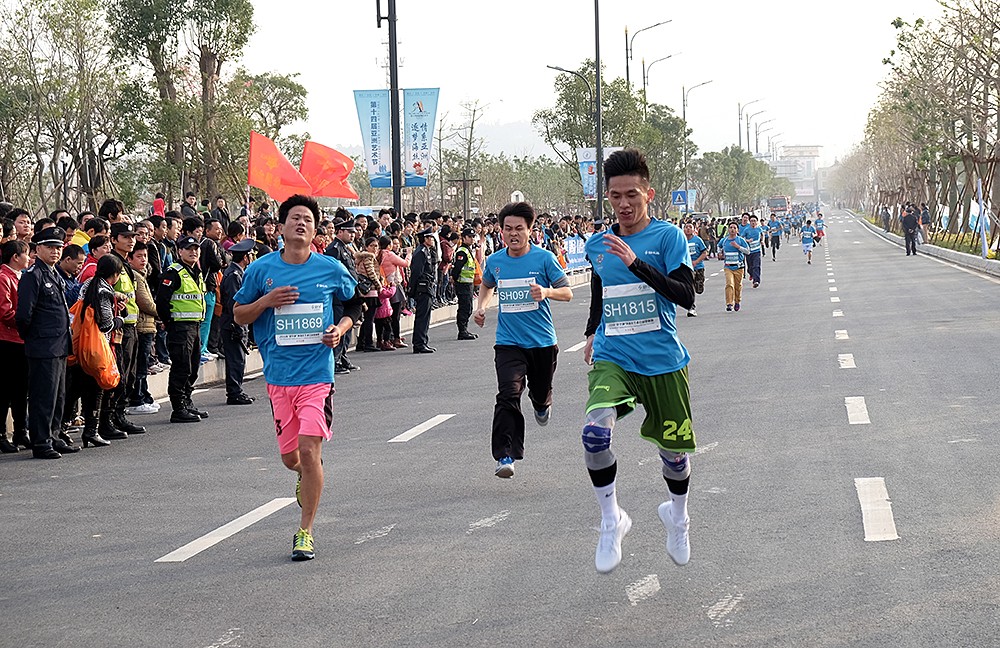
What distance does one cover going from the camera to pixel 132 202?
119 ft

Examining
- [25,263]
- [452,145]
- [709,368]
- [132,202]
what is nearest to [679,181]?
[452,145]

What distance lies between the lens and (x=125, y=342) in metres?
12.3

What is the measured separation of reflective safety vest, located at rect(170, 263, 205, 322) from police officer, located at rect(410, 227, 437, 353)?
6.72 metres

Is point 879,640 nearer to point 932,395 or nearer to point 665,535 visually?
point 665,535

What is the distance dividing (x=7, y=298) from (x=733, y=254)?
16.1 meters

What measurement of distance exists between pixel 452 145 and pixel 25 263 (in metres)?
72.7

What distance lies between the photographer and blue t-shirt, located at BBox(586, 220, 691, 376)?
6551 mm

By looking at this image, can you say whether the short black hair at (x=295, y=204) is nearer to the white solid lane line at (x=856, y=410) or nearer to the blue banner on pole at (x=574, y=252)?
the white solid lane line at (x=856, y=410)

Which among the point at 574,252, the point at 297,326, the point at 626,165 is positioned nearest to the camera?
the point at 626,165

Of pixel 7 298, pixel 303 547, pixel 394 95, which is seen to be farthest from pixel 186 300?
pixel 394 95

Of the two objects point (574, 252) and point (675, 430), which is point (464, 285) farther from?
point (574, 252)

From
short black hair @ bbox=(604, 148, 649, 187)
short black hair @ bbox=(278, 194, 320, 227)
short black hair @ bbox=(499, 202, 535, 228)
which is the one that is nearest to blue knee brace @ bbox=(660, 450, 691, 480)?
short black hair @ bbox=(604, 148, 649, 187)

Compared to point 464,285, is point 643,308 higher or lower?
higher

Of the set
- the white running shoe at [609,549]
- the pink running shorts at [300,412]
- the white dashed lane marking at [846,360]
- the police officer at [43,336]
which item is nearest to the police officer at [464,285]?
the white dashed lane marking at [846,360]
